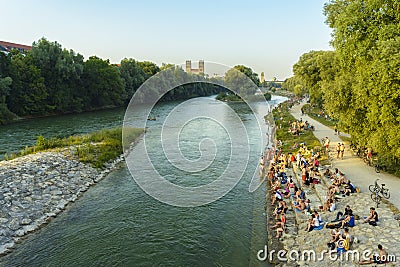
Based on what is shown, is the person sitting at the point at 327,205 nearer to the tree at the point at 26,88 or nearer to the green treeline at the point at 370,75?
the green treeline at the point at 370,75

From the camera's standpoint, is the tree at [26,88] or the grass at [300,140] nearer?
the grass at [300,140]

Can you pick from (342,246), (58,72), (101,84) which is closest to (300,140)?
(342,246)

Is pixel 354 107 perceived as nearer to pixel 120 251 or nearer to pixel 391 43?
pixel 391 43

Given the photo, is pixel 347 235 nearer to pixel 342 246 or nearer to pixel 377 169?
pixel 342 246

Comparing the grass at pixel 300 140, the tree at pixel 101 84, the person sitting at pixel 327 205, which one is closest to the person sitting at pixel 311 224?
the person sitting at pixel 327 205

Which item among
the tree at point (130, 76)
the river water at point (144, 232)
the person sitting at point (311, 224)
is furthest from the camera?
the tree at point (130, 76)

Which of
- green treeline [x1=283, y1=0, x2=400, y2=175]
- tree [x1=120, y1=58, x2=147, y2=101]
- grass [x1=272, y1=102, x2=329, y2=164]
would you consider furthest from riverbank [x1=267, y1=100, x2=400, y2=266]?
tree [x1=120, y1=58, x2=147, y2=101]

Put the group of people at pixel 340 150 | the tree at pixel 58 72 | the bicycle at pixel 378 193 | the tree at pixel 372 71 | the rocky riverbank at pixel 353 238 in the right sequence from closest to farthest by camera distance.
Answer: the rocky riverbank at pixel 353 238
the tree at pixel 372 71
the bicycle at pixel 378 193
the group of people at pixel 340 150
the tree at pixel 58 72

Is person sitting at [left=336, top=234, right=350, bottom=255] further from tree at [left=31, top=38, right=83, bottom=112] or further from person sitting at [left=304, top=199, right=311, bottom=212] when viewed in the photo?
tree at [left=31, top=38, right=83, bottom=112]
